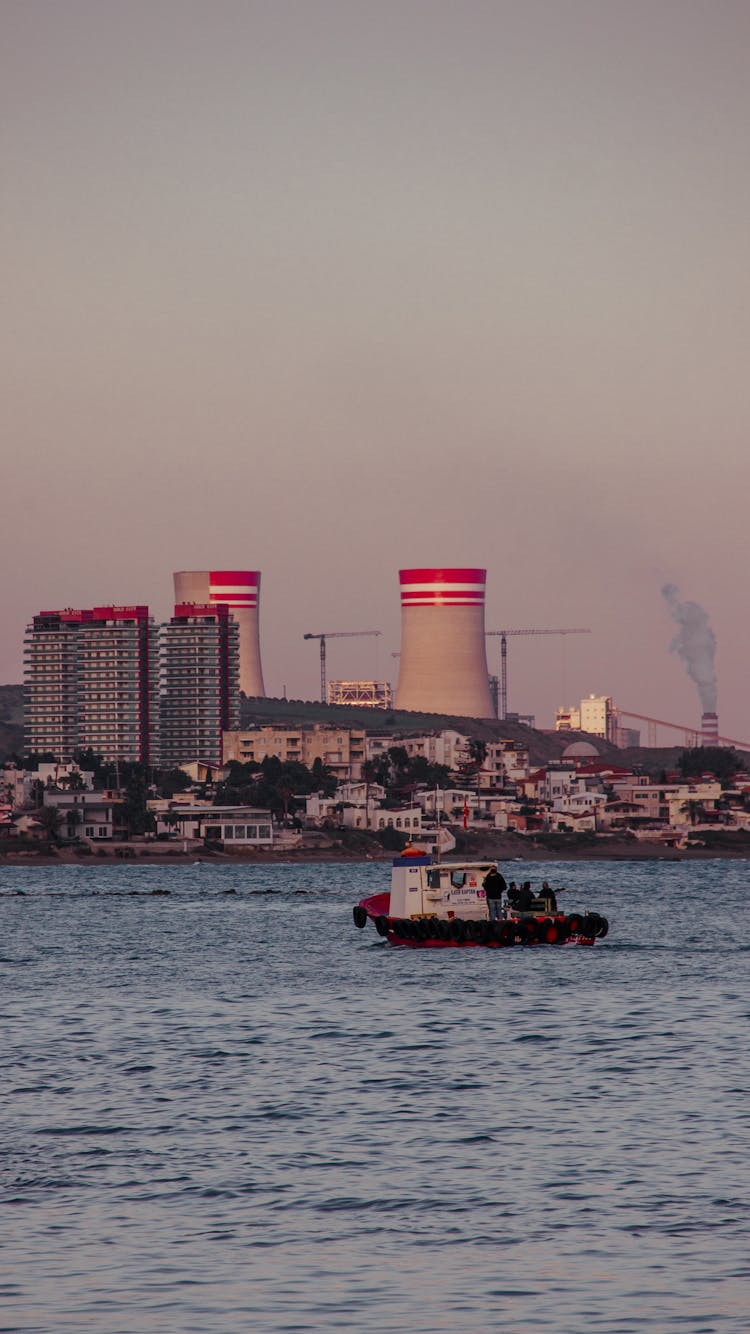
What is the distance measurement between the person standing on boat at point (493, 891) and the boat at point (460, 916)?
0.19 meters

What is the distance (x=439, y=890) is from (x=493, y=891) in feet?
8.92

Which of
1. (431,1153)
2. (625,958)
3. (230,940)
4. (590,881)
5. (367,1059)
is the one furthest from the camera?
(590,881)

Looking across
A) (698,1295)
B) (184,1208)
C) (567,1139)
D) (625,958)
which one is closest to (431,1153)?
(567,1139)

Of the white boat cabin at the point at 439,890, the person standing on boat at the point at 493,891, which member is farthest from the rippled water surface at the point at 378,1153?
the white boat cabin at the point at 439,890

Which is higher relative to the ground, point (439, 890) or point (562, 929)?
point (439, 890)

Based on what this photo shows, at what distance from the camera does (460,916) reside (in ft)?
265

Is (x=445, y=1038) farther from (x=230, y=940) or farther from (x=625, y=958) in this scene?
(x=230, y=940)

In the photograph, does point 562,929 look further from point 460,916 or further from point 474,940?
point 474,940

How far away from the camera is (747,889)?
171375mm

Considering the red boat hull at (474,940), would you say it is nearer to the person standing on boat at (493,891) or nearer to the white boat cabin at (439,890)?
the white boat cabin at (439,890)

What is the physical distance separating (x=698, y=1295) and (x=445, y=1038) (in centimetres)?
2608

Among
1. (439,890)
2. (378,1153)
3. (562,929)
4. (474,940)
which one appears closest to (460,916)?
(439,890)

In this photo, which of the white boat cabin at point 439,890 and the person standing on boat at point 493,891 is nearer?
the person standing on boat at point 493,891

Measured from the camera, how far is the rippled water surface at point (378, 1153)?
21891 mm
